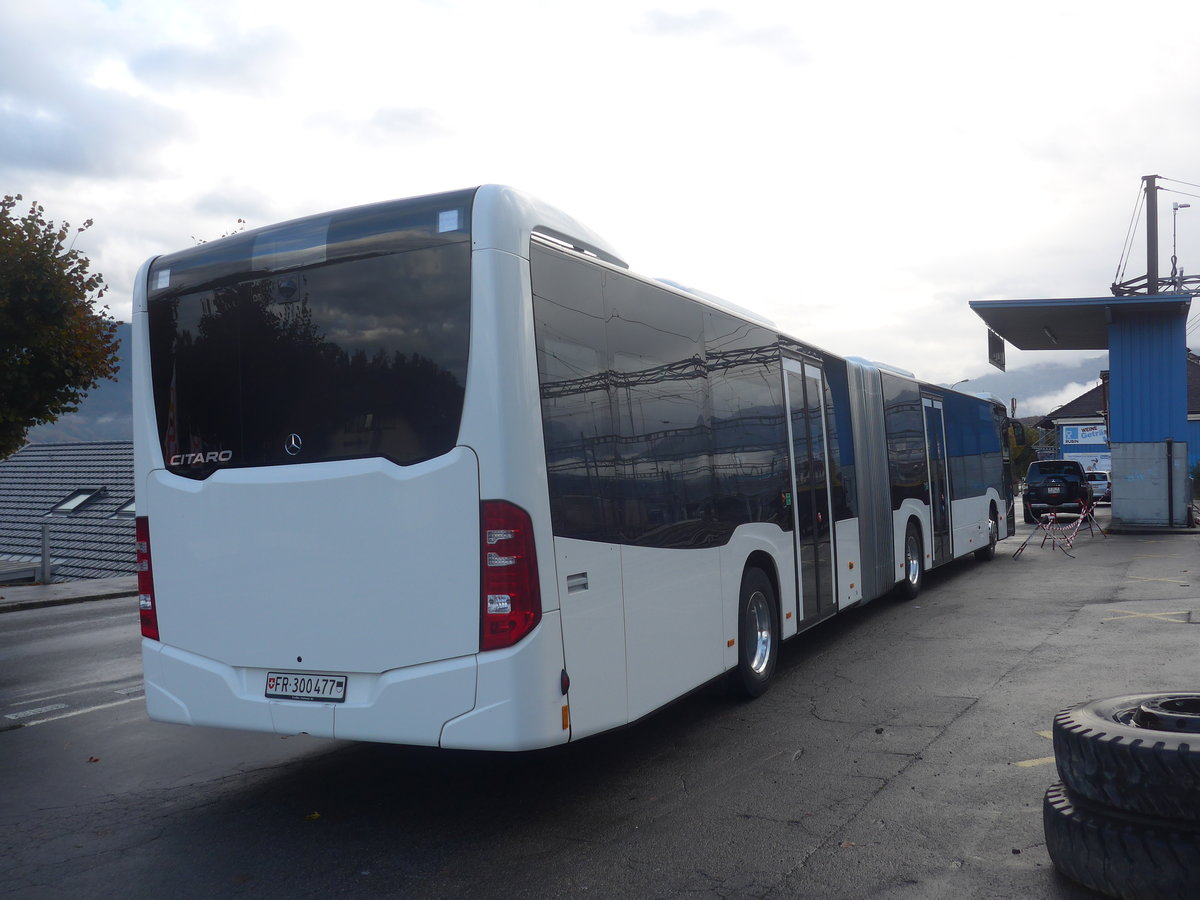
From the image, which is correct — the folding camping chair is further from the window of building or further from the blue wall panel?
the window of building

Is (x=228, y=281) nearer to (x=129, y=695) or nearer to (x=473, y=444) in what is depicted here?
(x=473, y=444)

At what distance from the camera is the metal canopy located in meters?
25.2

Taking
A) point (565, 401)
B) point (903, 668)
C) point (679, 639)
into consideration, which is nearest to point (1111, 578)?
point (903, 668)

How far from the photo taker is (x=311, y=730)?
16.7ft

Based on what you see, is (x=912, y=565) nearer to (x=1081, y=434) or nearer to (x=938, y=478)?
(x=938, y=478)

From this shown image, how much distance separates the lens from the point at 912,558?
13508 mm

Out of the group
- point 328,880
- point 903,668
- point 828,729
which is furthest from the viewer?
point 903,668

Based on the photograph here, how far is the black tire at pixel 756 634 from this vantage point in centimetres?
743

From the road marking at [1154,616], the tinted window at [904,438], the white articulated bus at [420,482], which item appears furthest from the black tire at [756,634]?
the road marking at [1154,616]

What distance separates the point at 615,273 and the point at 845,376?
5671mm

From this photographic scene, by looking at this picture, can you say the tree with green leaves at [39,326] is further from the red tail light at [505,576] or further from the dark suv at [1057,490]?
the dark suv at [1057,490]

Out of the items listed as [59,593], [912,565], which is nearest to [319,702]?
[912,565]

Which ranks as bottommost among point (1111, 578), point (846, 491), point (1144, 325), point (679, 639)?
point (1111, 578)

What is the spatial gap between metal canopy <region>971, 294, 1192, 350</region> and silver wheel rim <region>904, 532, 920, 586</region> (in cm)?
1401
